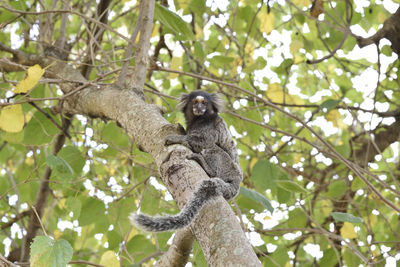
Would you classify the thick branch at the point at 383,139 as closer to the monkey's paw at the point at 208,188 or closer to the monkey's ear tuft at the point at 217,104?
the monkey's ear tuft at the point at 217,104

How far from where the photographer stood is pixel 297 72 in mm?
5840

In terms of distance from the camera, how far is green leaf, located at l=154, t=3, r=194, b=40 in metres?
3.44

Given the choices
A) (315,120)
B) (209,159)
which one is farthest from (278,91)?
(315,120)

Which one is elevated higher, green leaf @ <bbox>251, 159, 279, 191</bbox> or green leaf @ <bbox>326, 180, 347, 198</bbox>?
green leaf @ <bbox>326, 180, 347, 198</bbox>

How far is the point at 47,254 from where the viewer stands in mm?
2301

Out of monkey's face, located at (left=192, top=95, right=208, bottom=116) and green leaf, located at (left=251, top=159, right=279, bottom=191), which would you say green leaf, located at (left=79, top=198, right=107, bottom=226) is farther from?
green leaf, located at (left=251, top=159, right=279, bottom=191)

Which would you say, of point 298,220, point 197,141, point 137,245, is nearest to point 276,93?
point 197,141

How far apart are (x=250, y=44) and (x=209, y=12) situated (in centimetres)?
124

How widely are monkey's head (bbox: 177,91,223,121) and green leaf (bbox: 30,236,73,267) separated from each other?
2.18 metres

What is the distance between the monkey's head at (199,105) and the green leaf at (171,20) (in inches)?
30.1

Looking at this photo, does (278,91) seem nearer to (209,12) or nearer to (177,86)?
(209,12)

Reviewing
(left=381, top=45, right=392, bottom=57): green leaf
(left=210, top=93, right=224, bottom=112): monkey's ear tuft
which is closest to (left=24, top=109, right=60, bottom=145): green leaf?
(left=210, top=93, right=224, bottom=112): monkey's ear tuft

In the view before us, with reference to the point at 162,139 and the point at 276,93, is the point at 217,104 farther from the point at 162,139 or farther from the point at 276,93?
the point at 162,139

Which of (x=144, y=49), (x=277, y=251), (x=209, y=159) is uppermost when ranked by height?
(x=144, y=49)
